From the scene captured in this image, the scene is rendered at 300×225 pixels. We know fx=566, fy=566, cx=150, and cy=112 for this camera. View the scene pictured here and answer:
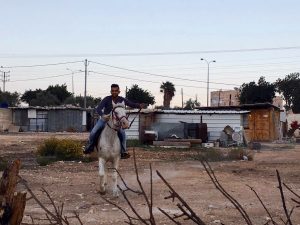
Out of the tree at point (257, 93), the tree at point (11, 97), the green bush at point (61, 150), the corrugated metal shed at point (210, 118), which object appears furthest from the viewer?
the tree at point (11, 97)

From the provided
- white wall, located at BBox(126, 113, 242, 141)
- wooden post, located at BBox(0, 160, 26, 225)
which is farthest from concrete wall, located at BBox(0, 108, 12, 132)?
wooden post, located at BBox(0, 160, 26, 225)

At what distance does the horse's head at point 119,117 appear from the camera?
10.9 meters

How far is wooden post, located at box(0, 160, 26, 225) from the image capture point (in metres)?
3.38

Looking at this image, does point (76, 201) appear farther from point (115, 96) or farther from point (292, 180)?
point (292, 180)

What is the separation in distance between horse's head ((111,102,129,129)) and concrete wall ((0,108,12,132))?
200 feet

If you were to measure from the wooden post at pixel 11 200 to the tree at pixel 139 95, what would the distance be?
3653 inches

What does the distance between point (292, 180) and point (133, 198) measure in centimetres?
534


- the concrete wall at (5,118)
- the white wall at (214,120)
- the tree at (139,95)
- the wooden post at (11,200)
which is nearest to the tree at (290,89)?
the tree at (139,95)

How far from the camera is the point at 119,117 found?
36.0 feet

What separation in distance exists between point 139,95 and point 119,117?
8691cm

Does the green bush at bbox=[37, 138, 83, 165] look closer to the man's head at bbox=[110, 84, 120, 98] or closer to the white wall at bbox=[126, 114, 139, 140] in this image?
the man's head at bbox=[110, 84, 120, 98]

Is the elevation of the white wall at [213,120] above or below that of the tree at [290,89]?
below

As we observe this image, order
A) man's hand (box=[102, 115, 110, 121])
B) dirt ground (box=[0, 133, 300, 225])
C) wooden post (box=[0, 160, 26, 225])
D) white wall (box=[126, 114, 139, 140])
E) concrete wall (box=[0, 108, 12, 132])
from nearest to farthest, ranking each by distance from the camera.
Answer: wooden post (box=[0, 160, 26, 225])
dirt ground (box=[0, 133, 300, 225])
man's hand (box=[102, 115, 110, 121])
white wall (box=[126, 114, 139, 140])
concrete wall (box=[0, 108, 12, 132])

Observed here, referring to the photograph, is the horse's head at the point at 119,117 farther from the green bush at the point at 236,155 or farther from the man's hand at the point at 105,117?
the green bush at the point at 236,155
